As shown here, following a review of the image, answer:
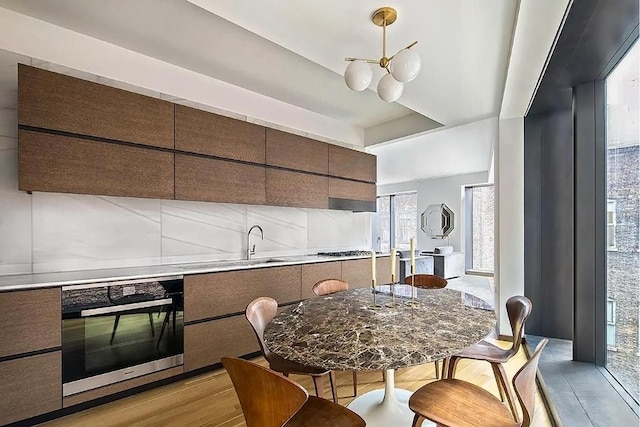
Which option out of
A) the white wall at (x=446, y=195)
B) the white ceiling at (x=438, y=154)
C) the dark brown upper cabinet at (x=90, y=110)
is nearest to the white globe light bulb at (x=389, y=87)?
the dark brown upper cabinet at (x=90, y=110)

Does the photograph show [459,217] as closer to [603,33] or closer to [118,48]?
[603,33]

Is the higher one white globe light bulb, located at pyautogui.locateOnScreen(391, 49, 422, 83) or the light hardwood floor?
white globe light bulb, located at pyautogui.locateOnScreen(391, 49, 422, 83)

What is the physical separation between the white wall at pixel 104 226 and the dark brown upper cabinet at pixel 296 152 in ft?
1.91

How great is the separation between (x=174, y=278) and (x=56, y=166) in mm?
1080

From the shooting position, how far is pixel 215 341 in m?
2.71

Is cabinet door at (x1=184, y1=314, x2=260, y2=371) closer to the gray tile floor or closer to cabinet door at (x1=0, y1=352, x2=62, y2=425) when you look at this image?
cabinet door at (x1=0, y1=352, x2=62, y2=425)

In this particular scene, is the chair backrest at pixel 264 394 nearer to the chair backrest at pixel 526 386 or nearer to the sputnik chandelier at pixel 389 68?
the chair backrest at pixel 526 386

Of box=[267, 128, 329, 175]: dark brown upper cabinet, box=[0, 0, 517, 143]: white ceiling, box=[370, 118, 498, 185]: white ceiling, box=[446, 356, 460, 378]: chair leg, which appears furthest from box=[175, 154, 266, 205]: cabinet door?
box=[370, 118, 498, 185]: white ceiling

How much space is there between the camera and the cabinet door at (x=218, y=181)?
2.79m

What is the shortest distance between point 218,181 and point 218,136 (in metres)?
0.42

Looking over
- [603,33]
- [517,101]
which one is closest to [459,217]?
[517,101]

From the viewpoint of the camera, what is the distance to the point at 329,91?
3611 millimetres

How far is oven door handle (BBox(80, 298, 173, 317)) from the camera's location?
2.12 meters

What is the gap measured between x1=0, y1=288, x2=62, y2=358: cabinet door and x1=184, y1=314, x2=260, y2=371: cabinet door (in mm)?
842
